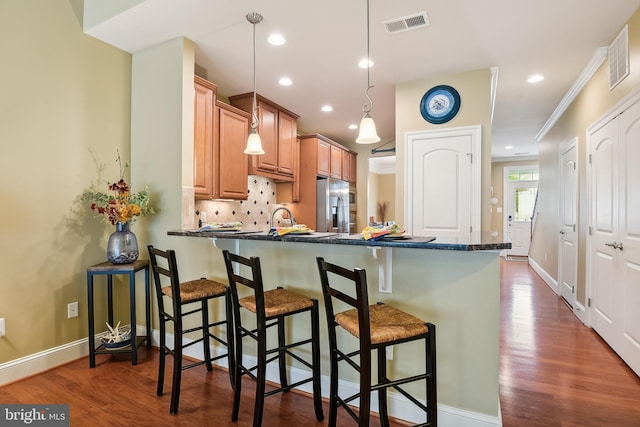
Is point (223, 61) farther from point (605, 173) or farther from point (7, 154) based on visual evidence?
point (605, 173)

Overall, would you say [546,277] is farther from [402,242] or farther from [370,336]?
[370,336]

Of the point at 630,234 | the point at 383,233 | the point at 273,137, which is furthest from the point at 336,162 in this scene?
the point at 383,233

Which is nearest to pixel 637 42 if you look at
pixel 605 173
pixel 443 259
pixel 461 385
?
pixel 605 173

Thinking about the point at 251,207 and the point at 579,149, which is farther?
the point at 251,207

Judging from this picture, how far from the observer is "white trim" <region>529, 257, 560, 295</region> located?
4.96 metres

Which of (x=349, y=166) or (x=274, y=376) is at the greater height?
(x=349, y=166)

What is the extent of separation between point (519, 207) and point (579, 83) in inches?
227

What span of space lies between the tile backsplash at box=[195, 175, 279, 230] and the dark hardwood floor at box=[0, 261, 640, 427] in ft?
5.00

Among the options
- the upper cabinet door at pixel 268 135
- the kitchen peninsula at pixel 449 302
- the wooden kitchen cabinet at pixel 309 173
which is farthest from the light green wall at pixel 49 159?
the wooden kitchen cabinet at pixel 309 173

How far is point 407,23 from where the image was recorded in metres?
2.49

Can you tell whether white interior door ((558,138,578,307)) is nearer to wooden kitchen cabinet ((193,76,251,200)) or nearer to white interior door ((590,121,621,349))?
white interior door ((590,121,621,349))

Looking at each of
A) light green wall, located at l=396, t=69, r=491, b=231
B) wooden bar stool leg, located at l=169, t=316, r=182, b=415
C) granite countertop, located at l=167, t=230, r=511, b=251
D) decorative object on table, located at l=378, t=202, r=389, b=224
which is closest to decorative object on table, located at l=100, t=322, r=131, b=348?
wooden bar stool leg, located at l=169, t=316, r=182, b=415

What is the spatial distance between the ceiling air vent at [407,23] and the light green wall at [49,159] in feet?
7.67

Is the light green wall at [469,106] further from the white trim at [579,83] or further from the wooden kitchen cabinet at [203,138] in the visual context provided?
the wooden kitchen cabinet at [203,138]
